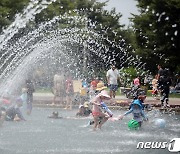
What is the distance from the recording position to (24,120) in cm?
1681

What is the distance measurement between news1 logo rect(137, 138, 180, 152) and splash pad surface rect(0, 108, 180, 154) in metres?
0.14

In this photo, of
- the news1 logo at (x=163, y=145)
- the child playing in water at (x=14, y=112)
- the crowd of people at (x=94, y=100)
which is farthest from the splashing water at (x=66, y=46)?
the news1 logo at (x=163, y=145)

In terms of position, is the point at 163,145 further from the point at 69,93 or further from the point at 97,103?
the point at 69,93

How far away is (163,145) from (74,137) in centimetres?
227

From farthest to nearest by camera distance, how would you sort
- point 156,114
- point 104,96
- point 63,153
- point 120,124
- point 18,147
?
point 156,114, point 120,124, point 104,96, point 18,147, point 63,153

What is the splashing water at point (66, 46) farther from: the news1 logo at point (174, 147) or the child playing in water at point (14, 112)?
the news1 logo at point (174, 147)

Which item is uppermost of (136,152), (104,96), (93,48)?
(93,48)

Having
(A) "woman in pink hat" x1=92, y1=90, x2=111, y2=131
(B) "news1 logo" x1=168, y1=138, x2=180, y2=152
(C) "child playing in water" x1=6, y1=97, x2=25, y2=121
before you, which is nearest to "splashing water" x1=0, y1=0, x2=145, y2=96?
(C) "child playing in water" x1=6, y1=97, x2=25, y2=121

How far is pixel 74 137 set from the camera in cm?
1305

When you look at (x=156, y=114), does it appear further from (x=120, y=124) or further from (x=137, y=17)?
(x=137, y=17)

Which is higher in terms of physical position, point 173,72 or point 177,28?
point 177,28

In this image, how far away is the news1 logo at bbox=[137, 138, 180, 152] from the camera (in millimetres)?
10561

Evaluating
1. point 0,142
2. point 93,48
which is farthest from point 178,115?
point 93,48

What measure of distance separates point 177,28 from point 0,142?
29.5 metres
